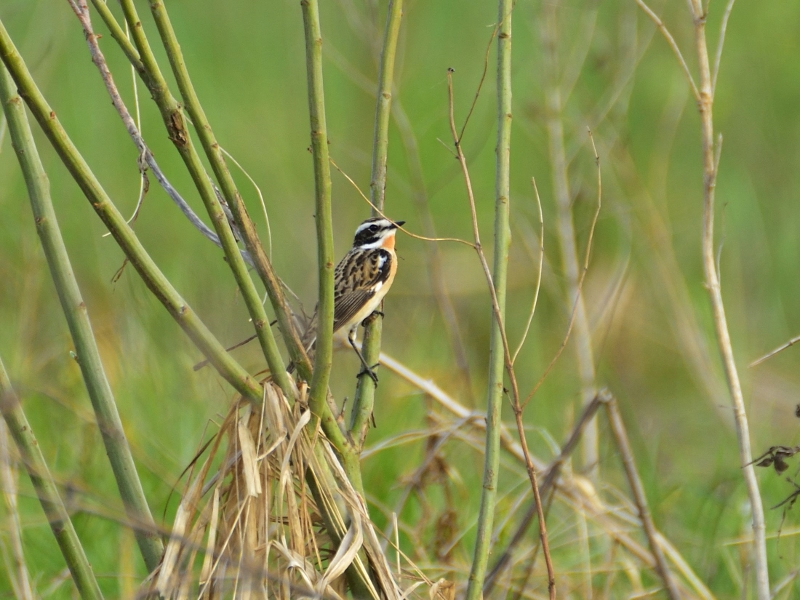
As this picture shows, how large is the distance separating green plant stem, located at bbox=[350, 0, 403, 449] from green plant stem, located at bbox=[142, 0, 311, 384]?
11.8 inches

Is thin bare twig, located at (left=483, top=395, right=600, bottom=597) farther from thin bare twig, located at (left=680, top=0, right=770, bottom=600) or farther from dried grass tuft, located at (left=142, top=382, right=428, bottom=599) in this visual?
dried grass tuft, located at (left=142, top=382, right=428, bottom=599)

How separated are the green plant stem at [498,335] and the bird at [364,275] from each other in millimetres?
1978

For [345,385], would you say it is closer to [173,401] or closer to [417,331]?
[417,331]

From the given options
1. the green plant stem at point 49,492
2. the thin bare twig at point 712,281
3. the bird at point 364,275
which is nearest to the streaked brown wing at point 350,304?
the bird at point 364,275

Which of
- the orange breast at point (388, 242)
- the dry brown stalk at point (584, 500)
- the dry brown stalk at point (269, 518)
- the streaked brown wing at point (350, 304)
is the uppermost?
the orange breast at point (388, 242)

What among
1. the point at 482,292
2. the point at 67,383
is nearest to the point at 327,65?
the point at 482,292

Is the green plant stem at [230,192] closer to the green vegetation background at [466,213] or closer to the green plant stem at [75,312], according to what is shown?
the green plant stem at [75,312]

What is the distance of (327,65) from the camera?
290 inches

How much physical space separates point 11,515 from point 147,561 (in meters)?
0.34

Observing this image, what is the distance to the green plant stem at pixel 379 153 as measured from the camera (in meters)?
2.15

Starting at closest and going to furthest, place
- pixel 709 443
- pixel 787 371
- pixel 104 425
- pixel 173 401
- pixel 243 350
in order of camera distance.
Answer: pixel 104 425 → pixel 173 401 → pixel 243 350 → pixel 709 443 → pixel 787 371

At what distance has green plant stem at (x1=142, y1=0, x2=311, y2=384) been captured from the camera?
5.40 ft

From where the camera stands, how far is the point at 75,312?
1861 mm

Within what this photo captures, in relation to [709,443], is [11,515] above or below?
above
